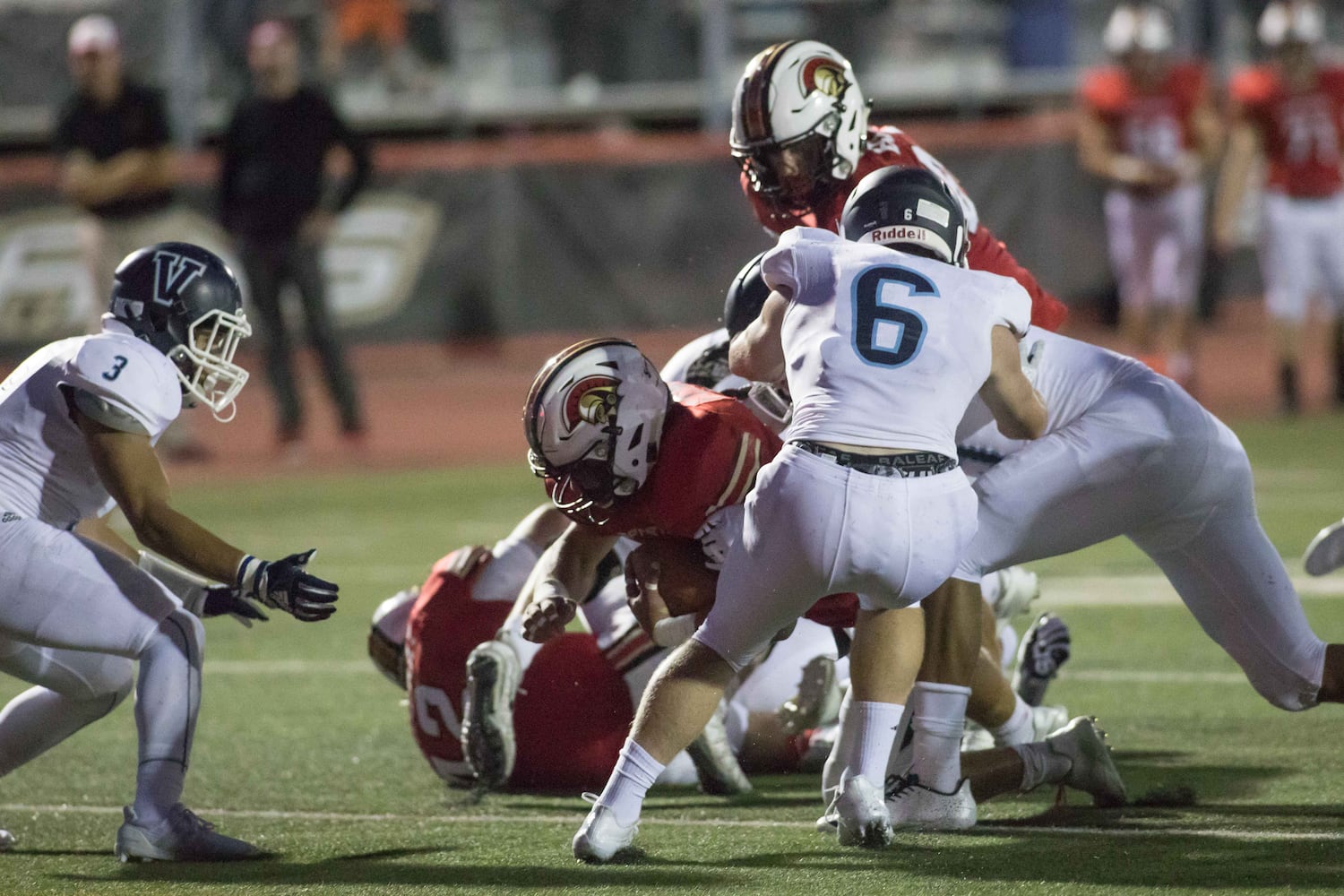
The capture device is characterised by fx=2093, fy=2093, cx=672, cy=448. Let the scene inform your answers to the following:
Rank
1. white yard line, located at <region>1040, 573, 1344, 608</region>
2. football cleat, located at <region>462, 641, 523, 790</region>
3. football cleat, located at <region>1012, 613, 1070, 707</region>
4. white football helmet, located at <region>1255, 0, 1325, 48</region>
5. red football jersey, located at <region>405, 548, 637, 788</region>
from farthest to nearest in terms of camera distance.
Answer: white football helmet, located at <region>1255, 0, 1325, 48</region>, white yard line, located at <region>1040, 573, 1344, 608</region>, football cleat, located at <region>1012, 613, 1070, 707</region>, red football jersey, located at <region>405, 548, 637, 788</region>, football cleat, located at <region>462, 641, 523, 790</region>

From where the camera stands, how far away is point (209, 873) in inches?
162

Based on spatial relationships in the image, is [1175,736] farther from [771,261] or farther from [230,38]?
[230,38]

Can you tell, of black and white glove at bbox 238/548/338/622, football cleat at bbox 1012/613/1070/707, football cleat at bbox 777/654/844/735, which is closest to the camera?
black and white glove at bbox 238/548/338/622

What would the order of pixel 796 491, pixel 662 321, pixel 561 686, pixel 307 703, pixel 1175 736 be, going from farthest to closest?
pixel 662 321
pixel 307 703
pixel 1175 736
pixel 561 686
pixel 796 491

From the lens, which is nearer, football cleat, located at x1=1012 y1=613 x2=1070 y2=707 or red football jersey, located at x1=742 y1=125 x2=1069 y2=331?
red football jersey, located at x1=742 y1=125 x2=1069 y2=331

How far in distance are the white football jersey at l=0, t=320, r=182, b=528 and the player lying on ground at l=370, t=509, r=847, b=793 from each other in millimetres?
974

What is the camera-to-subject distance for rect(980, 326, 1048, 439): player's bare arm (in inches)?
160

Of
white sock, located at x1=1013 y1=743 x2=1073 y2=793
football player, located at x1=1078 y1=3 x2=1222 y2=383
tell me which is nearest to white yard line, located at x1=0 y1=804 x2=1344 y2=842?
white sock, located at x1=1013 y1=743 x2=1073 y2=793

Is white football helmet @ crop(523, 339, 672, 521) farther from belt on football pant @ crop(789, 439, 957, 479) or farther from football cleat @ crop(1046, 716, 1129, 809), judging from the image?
football cleat @ crop(1046, 716, 1129, 809)

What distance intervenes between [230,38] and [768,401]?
37.8ft

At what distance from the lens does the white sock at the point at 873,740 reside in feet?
13.3

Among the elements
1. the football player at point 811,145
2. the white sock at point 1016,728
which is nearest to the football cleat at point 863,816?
the white sock at point 1016,728

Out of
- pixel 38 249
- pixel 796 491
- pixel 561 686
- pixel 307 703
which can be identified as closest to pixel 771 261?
pixel 796 491

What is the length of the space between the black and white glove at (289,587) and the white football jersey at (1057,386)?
1.46 meters
